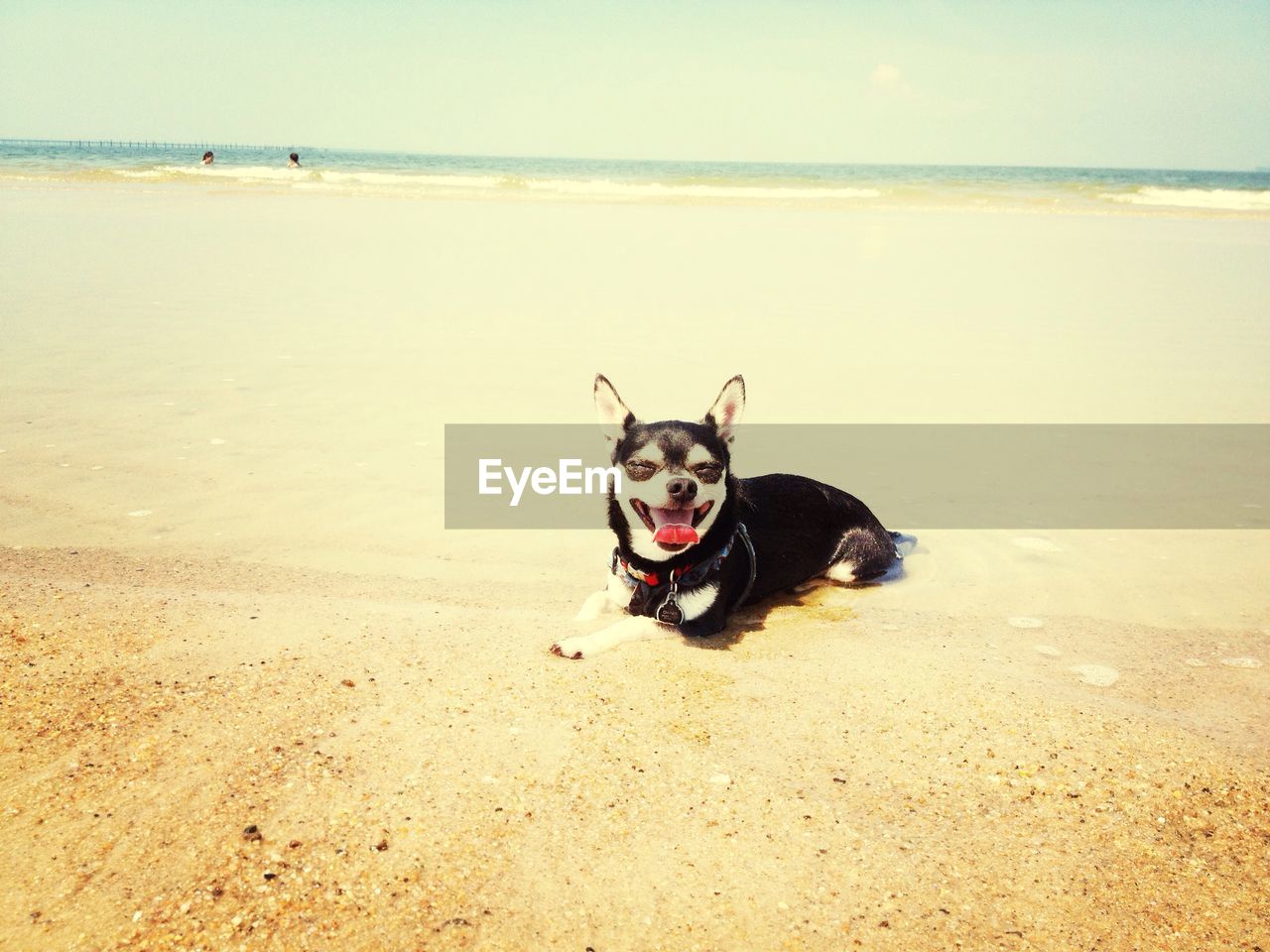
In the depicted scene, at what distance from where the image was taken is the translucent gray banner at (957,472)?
19.6 ft

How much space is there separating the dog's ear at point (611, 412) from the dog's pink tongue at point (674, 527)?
551 mm

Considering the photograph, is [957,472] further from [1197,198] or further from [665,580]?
[1197,198]

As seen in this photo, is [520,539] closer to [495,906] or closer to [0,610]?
[0,610]

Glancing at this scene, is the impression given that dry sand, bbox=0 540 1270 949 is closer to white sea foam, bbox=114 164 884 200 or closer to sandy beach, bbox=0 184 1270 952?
sandy beach, bbox=0 184 1270 952

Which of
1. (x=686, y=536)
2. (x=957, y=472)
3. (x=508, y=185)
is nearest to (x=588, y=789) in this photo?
(x=686, y=536)

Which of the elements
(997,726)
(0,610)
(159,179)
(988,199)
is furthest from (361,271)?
(988,199)

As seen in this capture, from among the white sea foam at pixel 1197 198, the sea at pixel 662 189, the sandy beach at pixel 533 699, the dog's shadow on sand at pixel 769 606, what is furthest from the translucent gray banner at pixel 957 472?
the white sea foam at pixel 1197 198

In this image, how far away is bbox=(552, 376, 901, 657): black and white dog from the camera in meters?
4.12

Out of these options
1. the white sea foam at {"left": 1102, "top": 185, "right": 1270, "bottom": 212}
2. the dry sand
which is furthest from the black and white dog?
the white sea foam at {"left": 1102, "top": 185, "right": 1270, "bottom": 212}

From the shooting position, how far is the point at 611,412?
4.55 metres

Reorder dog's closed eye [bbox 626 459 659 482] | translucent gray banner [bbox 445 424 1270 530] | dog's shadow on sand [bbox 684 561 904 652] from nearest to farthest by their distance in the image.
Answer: dog's closed eye [bbox 626 459 659 482], dog's shadow on sand [bbox 684 561 904 652], translucent gray banner [bbox 445 424 1270 530]

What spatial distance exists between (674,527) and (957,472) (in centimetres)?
344

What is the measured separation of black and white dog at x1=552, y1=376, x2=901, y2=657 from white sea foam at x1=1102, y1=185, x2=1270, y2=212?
38.3 metres

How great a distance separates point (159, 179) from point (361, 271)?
26536mm
